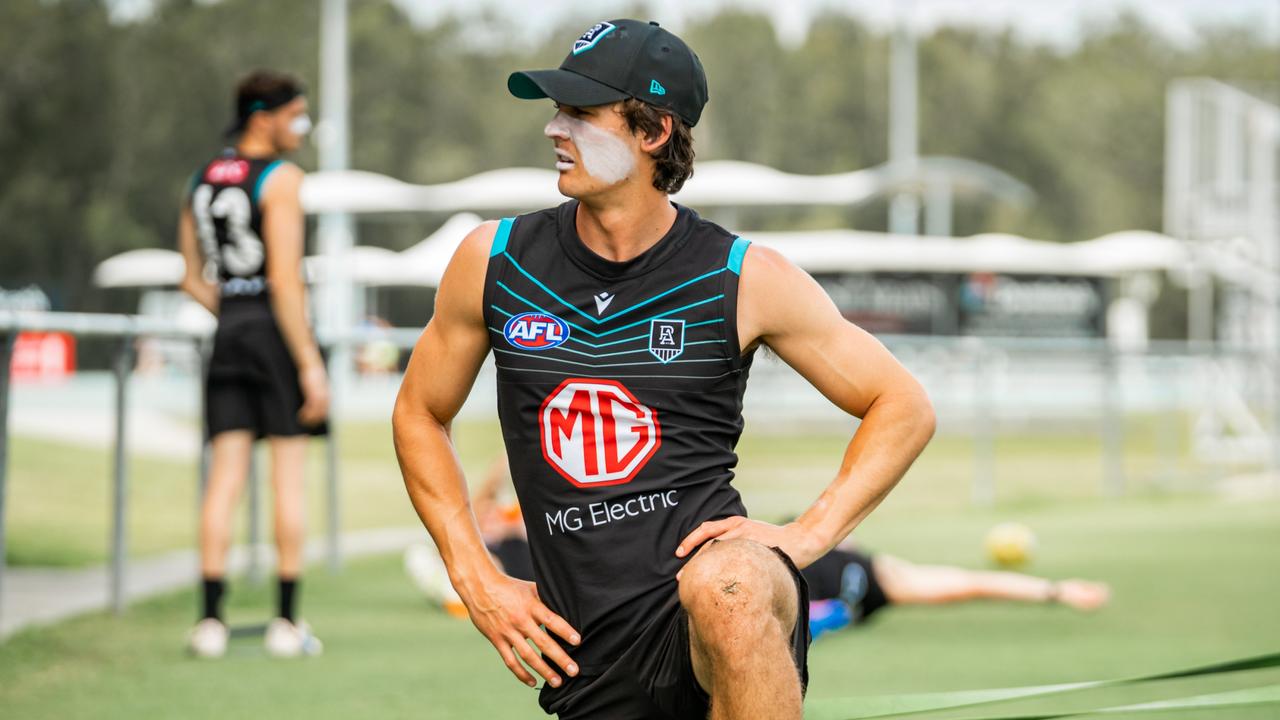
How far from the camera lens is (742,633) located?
2.88 meters

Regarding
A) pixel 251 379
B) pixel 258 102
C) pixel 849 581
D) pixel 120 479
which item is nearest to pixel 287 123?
pixel 258 102

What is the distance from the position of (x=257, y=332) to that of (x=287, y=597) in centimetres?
110

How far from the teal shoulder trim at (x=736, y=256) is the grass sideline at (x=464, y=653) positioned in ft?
3.45

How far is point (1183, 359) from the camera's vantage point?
54.9 feet

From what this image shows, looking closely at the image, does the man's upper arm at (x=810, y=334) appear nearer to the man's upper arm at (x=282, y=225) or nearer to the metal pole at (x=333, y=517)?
the man's upper arm at (x=282, y=225)

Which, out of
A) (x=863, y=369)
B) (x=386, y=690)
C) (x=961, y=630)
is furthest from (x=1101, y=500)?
(x=863, y=369)

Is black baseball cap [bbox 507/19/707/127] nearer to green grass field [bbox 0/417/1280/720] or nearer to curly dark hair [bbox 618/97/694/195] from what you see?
curly dark hair [bbox 618/97/694/195]

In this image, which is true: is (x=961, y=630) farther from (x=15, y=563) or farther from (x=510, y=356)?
(x=15, y=563)

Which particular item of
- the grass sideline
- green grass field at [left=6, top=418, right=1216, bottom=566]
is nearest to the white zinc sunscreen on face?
the grass sideline

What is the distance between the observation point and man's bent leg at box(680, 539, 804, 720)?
288cm

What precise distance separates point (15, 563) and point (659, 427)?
6.83 meters

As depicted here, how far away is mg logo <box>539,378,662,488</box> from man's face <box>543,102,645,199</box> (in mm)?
423

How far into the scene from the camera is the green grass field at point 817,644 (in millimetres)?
5465

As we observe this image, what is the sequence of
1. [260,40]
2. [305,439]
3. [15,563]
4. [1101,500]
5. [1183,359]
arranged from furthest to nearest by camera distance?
[260,40] → [1183,359] → [1101,500] → [15,563] → [305,439]
